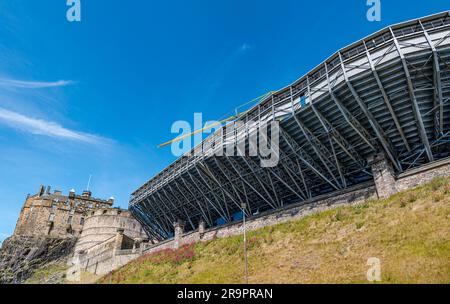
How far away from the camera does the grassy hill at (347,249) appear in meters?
14.9

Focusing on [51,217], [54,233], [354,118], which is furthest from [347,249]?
[51,217]

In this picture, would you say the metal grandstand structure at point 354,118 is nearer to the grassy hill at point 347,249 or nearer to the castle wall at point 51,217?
the grassy hill at point 347,249

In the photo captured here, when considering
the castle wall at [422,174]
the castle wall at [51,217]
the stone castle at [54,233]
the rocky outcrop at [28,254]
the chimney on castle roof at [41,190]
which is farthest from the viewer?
the chimney on castle roof at [41,190]

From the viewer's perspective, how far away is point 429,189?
71.8 ft

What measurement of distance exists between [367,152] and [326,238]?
10.1m

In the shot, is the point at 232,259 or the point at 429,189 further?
the point at 232,259

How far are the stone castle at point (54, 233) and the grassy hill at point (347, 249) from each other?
32458 millimetres

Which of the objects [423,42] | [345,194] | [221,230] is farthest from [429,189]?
[221,230]

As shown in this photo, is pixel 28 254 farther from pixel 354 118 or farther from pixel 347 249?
pixel 354 118

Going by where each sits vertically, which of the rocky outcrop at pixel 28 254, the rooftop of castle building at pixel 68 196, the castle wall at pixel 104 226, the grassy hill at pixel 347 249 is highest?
the rooftop of castle building at pixel 68 196

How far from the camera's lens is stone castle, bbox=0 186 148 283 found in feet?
193

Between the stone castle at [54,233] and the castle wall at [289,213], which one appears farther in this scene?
the stone castle at [54,233]

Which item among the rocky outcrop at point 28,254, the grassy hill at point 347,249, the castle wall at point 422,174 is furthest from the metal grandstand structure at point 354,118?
the rocky outcrop at point 28,254

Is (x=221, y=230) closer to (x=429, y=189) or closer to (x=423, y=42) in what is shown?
(x=429, y=189)
